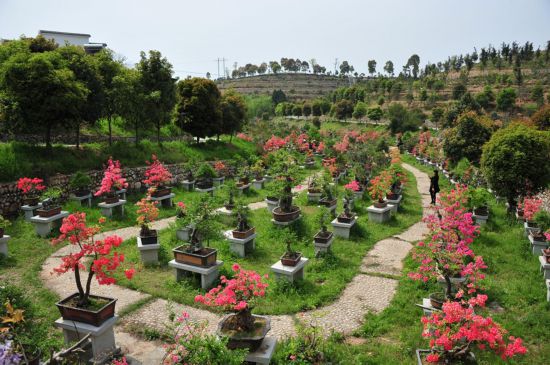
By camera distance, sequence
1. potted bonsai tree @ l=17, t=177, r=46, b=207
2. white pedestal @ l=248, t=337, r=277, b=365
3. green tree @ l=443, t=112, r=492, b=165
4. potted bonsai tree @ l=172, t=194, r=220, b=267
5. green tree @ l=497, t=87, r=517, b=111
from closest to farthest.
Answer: white pedestal @ l=248, t=337, r=277, b=365 → potted bonsai tree @ l=172, t=194, r=220, b=267 → potted bonsai tree @ l=17, t=177, r=46, b=207 → green tree @ l=443, t=112, r=492, b=165 → green tree @ l=497, t=87, r=517, b=111

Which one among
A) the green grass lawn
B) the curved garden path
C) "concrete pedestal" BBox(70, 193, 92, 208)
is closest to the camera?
the curved garden path

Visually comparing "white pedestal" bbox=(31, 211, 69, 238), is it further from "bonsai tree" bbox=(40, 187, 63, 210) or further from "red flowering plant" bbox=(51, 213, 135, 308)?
"red flowering plant" bbox=(51, 213, 135, 308)

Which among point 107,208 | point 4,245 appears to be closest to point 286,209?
point 107,208

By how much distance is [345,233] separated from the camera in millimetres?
10719

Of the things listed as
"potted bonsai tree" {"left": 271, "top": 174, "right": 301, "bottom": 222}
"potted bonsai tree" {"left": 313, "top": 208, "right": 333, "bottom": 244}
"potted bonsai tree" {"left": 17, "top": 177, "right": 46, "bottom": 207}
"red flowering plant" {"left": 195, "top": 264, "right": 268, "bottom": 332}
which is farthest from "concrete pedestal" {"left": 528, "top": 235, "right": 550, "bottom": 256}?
"potted bonsai tree" {"left": 17, "top": 177, "right": 46, "bottom": 207}

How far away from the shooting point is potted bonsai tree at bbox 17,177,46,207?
11156mm

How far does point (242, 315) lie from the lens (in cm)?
518

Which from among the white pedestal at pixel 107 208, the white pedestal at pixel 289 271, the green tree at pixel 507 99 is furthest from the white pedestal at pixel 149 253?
the green tree at pixel 507 99

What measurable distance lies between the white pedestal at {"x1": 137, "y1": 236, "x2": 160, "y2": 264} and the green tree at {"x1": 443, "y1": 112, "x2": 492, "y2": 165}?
1565cm

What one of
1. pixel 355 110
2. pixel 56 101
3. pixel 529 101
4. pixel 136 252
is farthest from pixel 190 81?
pixel 529 101

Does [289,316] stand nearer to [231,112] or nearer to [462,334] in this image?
[462,334]

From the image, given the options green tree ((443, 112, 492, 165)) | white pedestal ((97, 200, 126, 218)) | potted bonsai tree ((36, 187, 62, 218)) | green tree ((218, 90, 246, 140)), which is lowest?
white pedestal ((97, 200, 126, 218))

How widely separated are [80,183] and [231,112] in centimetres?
1225

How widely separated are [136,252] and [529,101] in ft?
147
